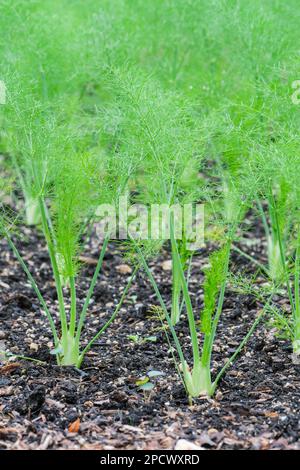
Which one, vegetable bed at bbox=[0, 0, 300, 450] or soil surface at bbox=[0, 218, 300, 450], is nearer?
soil surface at bbox=[0, 218, 300, 450]

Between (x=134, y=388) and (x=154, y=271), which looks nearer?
(x=134, y=388)

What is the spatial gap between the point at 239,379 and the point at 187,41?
10.1 ft

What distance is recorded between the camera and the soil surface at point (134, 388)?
9.83ft

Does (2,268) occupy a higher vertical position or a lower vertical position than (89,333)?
higher

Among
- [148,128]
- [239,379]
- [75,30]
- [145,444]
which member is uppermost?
[75,30]

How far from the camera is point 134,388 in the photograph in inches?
136

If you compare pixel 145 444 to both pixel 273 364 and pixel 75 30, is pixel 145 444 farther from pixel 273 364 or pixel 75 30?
pixel 75 30

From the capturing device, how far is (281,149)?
340 centimetres

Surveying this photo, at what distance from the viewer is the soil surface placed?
3.00 m

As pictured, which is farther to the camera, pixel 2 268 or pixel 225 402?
pixel 2 268

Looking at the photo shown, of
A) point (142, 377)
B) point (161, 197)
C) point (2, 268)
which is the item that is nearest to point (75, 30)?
point (2, 268)

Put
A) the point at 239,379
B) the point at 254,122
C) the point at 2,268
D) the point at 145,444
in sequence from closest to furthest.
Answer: the point at 145,444
the point at 239,379
the point at 254,122
the point at 2,268

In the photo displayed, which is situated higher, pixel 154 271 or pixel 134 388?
pixel 154 271

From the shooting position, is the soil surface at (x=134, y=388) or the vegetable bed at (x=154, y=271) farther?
the vegetable bed at (x=154, y=271)
